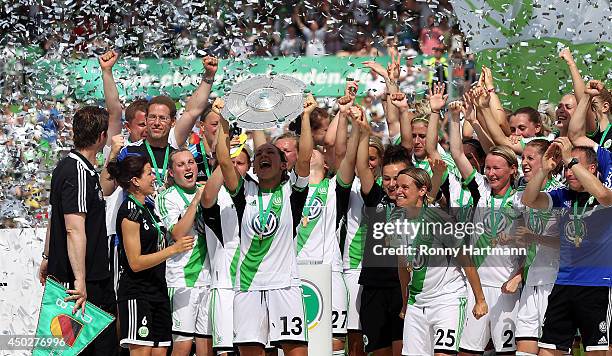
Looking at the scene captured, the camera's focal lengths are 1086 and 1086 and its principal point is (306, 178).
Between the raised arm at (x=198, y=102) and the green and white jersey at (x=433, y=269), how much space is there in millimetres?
1886

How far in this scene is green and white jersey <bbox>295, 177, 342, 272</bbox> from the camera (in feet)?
26.9

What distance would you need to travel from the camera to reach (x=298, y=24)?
1080 centimetres

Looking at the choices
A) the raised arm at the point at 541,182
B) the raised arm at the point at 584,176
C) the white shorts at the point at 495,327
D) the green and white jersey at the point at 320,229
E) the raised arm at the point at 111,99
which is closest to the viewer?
the raised arm at the point at 584,176

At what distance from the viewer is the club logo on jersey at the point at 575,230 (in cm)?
713

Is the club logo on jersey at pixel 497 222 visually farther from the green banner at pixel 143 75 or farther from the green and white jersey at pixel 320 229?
the green banner at pixel 143 75

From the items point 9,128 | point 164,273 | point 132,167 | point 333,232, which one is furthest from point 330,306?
point 9,128

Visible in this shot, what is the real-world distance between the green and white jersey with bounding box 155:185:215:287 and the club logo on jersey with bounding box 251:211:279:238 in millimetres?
770

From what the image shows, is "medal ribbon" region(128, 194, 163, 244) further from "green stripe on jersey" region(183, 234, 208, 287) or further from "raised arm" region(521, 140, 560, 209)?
"raised arm" region(521, 140, 560, 209)

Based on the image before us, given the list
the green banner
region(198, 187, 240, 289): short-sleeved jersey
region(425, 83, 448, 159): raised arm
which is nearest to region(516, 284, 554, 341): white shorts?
region(425, 83, 448, 159): raised arm

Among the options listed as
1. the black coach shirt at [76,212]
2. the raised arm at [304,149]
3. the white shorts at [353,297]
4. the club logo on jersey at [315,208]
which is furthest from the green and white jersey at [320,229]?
the black coach shirt at [76,212]

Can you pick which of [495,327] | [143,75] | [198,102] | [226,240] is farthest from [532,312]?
[143,75]

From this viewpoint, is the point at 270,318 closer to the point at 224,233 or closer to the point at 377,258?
the point at 224,233

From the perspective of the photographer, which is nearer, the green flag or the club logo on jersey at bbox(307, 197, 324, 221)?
the green flag

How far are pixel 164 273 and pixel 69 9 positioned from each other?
12.5 feet
